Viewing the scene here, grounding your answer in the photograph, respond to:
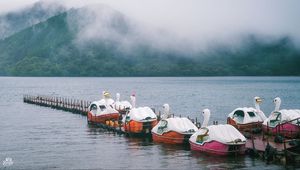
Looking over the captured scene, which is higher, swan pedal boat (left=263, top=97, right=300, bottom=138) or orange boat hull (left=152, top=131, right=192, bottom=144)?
swan pedal boat (left=263, top=97, right=300, bottom=138)

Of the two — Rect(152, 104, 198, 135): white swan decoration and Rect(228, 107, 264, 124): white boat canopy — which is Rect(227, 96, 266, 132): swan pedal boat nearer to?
Rect(228, 107, 264, 124): white boat canopy

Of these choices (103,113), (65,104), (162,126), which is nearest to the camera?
(162,126)

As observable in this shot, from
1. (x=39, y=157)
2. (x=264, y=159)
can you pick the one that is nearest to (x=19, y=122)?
(x=39, y=157)

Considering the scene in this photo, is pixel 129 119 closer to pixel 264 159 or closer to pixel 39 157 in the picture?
pixel 39 157

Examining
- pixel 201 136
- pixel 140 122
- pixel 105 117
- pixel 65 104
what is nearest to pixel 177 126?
pixel 201 136

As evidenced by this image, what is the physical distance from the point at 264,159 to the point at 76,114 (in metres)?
58.0

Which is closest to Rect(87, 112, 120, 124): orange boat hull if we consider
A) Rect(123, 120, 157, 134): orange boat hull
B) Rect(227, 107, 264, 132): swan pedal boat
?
Rect(123, 120, 157, 134): orange boat hull

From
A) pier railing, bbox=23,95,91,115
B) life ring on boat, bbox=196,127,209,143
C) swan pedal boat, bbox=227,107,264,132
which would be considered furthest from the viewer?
pier railing, bbox=23,95,91,115

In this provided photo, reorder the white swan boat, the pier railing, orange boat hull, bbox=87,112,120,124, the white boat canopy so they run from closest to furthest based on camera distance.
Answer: the white swan boat < the white boat canopy < orange boat hull, bbox=87,112,120,124 < the pier railing

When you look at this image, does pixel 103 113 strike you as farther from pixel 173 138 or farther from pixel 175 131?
pixel 175 131

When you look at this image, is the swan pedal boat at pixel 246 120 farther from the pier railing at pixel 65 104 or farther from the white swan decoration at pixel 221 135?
the pier railing at pixel 65 104

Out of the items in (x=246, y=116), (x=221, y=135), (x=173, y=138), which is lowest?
(x=173, y=138)

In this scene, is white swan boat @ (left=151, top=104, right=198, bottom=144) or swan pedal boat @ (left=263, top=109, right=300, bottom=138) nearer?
swan pedal boat @ (left=263, top=109, right=300, bottom=138)

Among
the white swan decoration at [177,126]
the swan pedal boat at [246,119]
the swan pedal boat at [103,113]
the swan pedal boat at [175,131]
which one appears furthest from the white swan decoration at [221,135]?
the swan pedal boat at [103,113]
